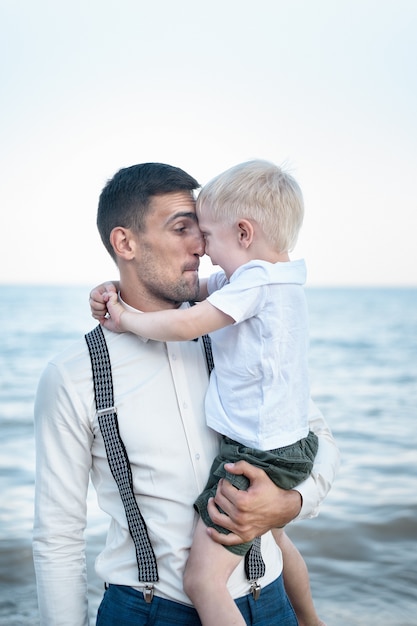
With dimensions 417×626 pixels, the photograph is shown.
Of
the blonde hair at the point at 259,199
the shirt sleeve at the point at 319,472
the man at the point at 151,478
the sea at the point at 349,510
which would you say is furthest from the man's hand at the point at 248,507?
the sea at the point at 349,510

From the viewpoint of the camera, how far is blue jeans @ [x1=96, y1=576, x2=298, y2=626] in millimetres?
2021

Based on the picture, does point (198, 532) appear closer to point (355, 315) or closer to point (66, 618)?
point (66, 618)

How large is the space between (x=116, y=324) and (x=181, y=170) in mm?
→ 548

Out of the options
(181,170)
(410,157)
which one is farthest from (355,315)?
(181,170)

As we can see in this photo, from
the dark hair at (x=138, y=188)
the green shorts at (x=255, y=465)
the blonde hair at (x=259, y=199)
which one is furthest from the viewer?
the dark hair at (x=138, y=188)

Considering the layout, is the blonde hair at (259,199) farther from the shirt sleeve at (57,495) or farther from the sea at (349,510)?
the sea at (349,510)

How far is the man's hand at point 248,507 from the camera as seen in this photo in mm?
1999

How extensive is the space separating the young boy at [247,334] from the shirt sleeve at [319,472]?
6cm

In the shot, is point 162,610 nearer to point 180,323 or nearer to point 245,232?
point 180,323

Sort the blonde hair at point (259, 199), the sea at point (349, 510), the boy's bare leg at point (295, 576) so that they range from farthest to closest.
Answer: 1. the sea at point (349, 510)
2. the boy's bare leg at point (295, 576)
3. the blonde hair at point (259, 199)

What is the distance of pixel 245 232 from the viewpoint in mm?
2227

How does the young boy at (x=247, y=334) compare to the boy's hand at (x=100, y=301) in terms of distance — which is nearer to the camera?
→ the young boy at (x=247, y=334)

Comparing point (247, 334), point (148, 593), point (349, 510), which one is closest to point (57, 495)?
point (148, 593)

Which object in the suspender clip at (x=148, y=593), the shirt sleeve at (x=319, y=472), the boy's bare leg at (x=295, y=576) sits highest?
the shirt sleeve at (x=319, y=472)
